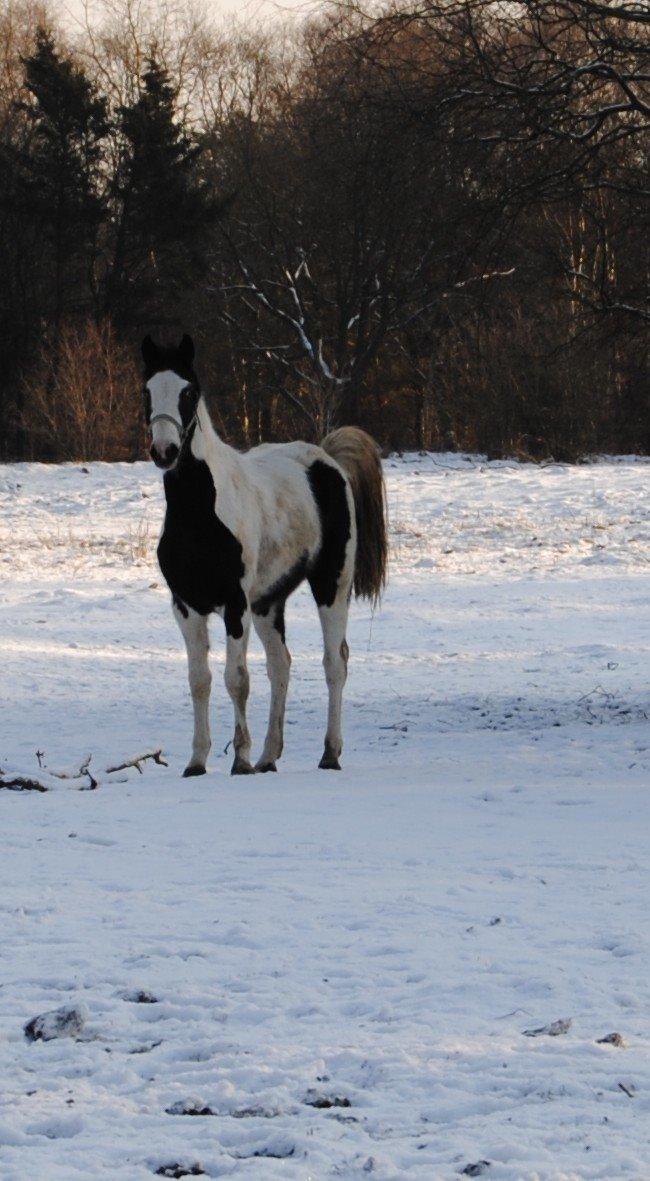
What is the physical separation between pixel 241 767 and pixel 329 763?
2.12 feet

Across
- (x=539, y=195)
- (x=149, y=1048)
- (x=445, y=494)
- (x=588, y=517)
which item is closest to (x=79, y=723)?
(x=539, y=195)

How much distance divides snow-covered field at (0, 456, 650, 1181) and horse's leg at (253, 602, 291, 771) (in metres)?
0.17

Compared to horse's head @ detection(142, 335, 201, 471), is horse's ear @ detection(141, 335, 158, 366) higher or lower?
higher

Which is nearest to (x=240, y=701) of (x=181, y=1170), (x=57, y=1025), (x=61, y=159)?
(x=57, y=1025)

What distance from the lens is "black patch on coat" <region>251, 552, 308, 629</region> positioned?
27.1 feet

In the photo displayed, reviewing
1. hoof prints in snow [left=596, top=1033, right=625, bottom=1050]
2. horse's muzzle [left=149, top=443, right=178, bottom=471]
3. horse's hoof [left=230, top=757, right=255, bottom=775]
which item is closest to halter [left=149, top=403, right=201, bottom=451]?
horse's muzzle [left=149, top=443, right=178, bottom=471]

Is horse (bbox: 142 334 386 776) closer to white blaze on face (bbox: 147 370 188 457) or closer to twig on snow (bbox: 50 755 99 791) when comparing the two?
white blaze on face (bbox: 147 370 188 457)

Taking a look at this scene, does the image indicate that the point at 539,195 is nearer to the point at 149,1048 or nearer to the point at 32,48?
the point at 149,1048

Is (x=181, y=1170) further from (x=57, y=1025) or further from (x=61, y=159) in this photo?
(x=61, y=159)

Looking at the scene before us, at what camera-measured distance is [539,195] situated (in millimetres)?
8820

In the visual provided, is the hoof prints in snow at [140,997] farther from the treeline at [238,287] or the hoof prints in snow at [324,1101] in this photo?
the treeline at [238,287]

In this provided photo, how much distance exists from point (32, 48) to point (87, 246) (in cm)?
954

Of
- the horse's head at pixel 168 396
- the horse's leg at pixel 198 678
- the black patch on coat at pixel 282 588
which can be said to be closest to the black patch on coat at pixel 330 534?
the black patch on coat at pixel 282 588

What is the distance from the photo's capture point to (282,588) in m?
8.36
